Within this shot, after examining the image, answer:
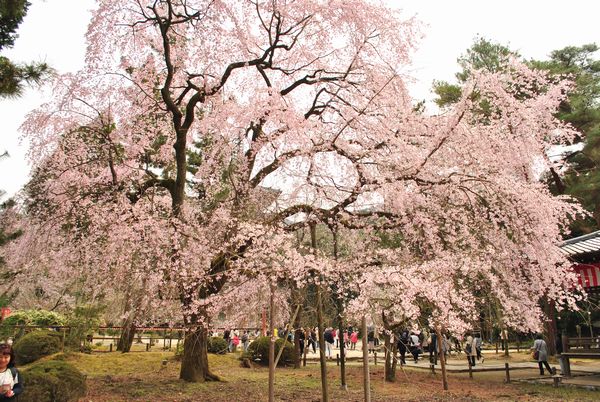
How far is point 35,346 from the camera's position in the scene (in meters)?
13.0

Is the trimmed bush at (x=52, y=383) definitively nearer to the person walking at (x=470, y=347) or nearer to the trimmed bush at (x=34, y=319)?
the trimmed bush at (x=34, y=319)

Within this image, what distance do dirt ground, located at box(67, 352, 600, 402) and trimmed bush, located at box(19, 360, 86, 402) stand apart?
101cm

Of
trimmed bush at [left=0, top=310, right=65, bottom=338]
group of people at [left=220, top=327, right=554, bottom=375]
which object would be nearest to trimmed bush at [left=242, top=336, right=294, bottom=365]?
group of people at [left=220, top=327, right=554, bottom=375]

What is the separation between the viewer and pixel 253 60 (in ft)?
33.1

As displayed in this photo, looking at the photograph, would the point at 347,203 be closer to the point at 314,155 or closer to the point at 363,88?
the point at 314,155

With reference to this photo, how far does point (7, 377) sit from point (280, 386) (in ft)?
22.8

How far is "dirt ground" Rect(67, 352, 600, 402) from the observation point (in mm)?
8883

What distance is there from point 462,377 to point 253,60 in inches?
437

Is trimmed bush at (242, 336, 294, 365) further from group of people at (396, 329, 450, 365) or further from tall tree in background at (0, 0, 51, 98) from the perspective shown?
tall tree in background at (0, 0, 51, 98)


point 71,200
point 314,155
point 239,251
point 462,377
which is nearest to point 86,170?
point 71,200

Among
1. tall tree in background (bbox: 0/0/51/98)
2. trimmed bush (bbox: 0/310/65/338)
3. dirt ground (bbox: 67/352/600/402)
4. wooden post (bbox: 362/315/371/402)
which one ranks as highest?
tall tree in background (bbox: 0/0/51/98)

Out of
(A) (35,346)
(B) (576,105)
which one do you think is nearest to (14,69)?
(A) (35,346)

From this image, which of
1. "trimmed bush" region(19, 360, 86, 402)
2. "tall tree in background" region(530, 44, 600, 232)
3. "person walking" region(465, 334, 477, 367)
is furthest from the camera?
"tall tree in background" region(530, 44, 600, 232)

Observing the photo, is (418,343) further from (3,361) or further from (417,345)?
(3,361)
